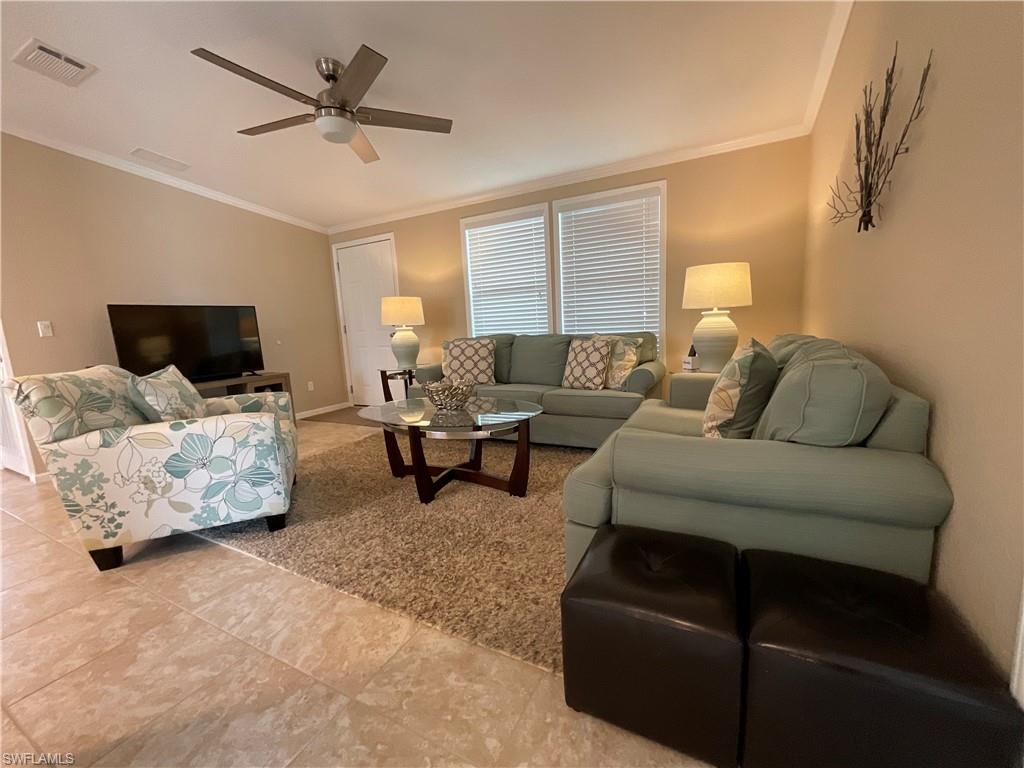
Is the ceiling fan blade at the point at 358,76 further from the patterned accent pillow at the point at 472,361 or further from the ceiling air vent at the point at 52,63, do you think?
the patterned accent pillow at the point at 472,361

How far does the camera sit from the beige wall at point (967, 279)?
754 millimetres

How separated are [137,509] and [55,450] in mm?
384

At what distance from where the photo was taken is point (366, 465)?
3000 millimetres

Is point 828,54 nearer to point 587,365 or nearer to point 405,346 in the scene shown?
point 587,365

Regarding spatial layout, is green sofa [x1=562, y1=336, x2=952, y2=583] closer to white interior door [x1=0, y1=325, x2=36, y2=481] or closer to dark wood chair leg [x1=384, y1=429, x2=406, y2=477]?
dark wood chair leg [x1=384, y1=429, x2=406, y2=477]

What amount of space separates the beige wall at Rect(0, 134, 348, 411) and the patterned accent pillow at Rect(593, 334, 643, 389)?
12.3 feet

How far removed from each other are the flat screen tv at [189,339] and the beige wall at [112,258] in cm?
25

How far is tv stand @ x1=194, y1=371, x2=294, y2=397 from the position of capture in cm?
372

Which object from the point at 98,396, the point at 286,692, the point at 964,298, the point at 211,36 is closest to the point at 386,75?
the point at 211,36

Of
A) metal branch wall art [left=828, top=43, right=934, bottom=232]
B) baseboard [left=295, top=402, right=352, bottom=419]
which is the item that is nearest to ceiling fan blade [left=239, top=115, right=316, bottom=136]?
metal branch wall art [left=828, top=43, right=934, bottom=232]

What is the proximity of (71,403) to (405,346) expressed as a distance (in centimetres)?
276

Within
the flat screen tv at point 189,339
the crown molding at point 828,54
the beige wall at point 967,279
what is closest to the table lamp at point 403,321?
the flat screen tv at point 189,339

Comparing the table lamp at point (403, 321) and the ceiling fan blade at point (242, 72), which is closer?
the ceiling fan blade at point (242, 72)

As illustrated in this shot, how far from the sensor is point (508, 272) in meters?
4.31
